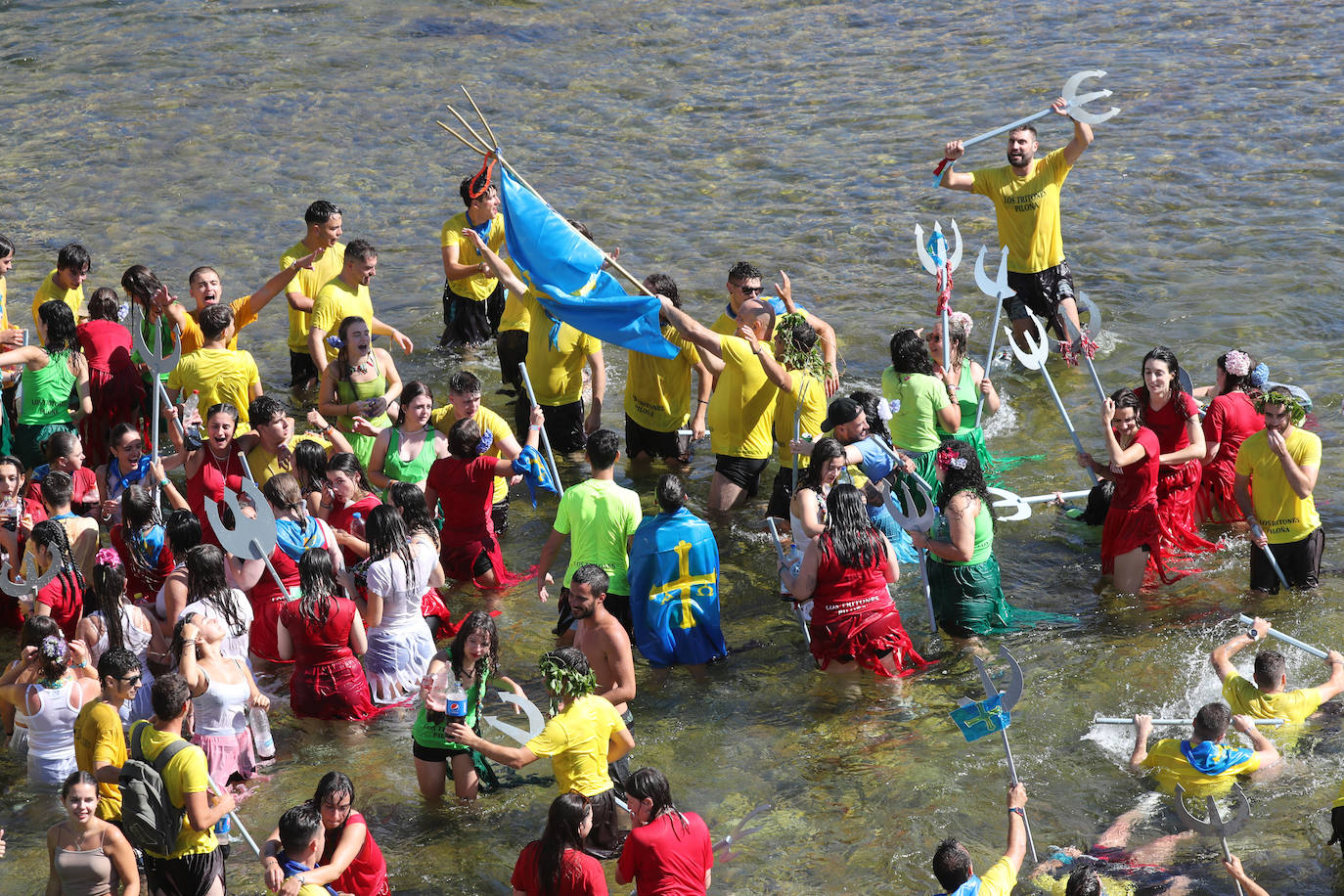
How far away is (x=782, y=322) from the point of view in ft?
31.5

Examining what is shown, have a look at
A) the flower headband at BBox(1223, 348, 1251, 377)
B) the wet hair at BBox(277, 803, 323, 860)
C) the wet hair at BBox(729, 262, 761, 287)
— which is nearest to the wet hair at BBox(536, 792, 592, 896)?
the wet hair at BBox(277, 803, 323, 860)

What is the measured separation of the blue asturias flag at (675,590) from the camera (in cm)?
813

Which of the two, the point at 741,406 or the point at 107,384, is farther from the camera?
the point at 107,384

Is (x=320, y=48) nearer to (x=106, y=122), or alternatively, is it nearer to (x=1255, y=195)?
(x=106, y=122)

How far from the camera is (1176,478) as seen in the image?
9406 mm

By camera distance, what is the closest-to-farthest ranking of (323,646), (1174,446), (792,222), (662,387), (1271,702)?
(1271,702), (323,646), (1174,446), (662,387), (792,222)

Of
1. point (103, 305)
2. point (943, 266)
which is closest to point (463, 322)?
point (103, 305)

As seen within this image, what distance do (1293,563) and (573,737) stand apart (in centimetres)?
517

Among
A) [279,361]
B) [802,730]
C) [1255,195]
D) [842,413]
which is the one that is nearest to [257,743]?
[802,730]

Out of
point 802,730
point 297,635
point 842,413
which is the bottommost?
point 802,730

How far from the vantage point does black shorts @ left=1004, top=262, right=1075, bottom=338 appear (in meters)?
12.5

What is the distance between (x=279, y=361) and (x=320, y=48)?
1025 centimetres

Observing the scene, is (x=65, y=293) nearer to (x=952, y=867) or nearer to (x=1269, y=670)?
(x=952, y=867)

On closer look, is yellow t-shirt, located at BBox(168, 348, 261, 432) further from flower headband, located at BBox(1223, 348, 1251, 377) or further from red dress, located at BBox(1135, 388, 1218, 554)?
flower headband, located at BBox(1223, 348, 1251, 377)
